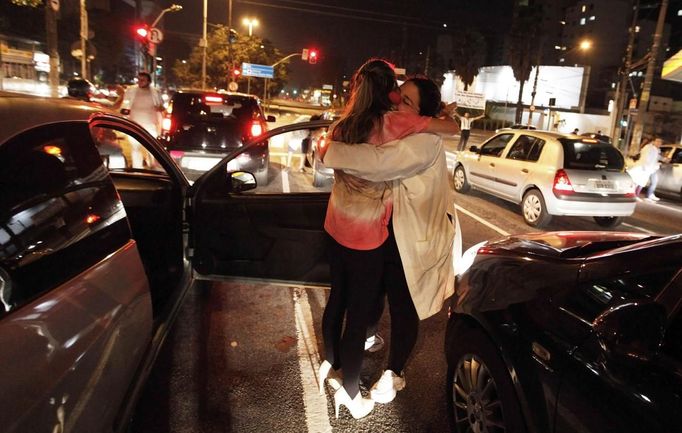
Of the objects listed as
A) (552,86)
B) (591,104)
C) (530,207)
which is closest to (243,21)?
(552,86)

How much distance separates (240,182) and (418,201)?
1.71 metres

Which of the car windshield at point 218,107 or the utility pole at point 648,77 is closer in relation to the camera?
the car windshield at point 218,107

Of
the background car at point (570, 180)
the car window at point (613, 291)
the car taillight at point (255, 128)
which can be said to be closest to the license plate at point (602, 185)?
the background car at point (570, 180)

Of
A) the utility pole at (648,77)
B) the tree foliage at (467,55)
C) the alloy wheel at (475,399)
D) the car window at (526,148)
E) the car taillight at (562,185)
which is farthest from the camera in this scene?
the tree foliage at (467,55)

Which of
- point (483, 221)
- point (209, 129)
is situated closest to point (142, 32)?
point (209, 129)

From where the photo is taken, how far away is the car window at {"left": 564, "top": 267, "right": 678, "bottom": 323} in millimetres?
1874

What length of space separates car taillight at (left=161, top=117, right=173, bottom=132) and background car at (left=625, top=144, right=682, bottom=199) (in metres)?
11.5

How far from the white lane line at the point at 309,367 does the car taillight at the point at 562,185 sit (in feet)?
17.1

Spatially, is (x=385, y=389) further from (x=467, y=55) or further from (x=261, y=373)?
(x=467, y=55)

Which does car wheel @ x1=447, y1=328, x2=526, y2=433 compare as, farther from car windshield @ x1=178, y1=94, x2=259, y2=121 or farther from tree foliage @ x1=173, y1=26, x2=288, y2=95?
tree foliage @ x1=173, y1=26, x2=288, y2=95

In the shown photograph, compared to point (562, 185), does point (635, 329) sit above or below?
above

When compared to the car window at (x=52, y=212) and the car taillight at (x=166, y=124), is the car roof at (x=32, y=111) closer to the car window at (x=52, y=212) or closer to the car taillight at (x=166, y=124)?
the car window at (x=52, y=212)

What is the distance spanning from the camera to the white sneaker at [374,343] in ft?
12.1

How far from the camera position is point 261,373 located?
3430 mm
